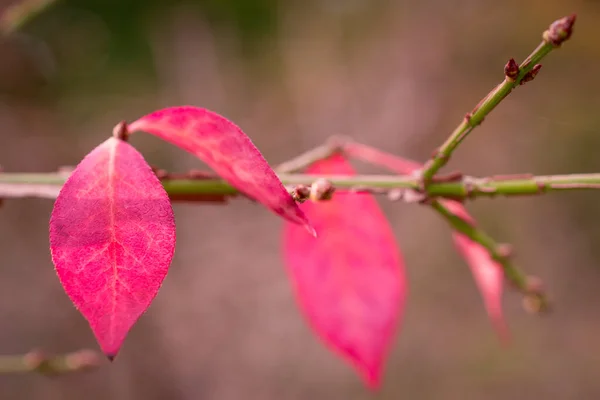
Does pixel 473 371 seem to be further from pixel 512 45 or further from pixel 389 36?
pixel 389 36

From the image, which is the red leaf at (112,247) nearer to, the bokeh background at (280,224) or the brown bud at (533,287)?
the brown bud at (533,287)

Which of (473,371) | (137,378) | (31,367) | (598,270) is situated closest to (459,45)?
(598,270)

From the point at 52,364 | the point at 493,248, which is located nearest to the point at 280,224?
the point at 52,364

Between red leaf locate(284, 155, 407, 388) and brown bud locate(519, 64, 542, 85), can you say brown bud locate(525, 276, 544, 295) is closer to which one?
red leaf locate(284, 155, 407, 388)

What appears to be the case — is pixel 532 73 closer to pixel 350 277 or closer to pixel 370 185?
pixel 370 185

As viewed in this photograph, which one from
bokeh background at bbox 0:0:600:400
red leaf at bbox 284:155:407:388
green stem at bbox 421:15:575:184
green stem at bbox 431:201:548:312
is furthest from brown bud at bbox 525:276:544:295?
bokeh background at bbox 0:0:600:400

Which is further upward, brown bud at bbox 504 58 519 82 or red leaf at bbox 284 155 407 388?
brown bud at bbox 504 58 519 82
